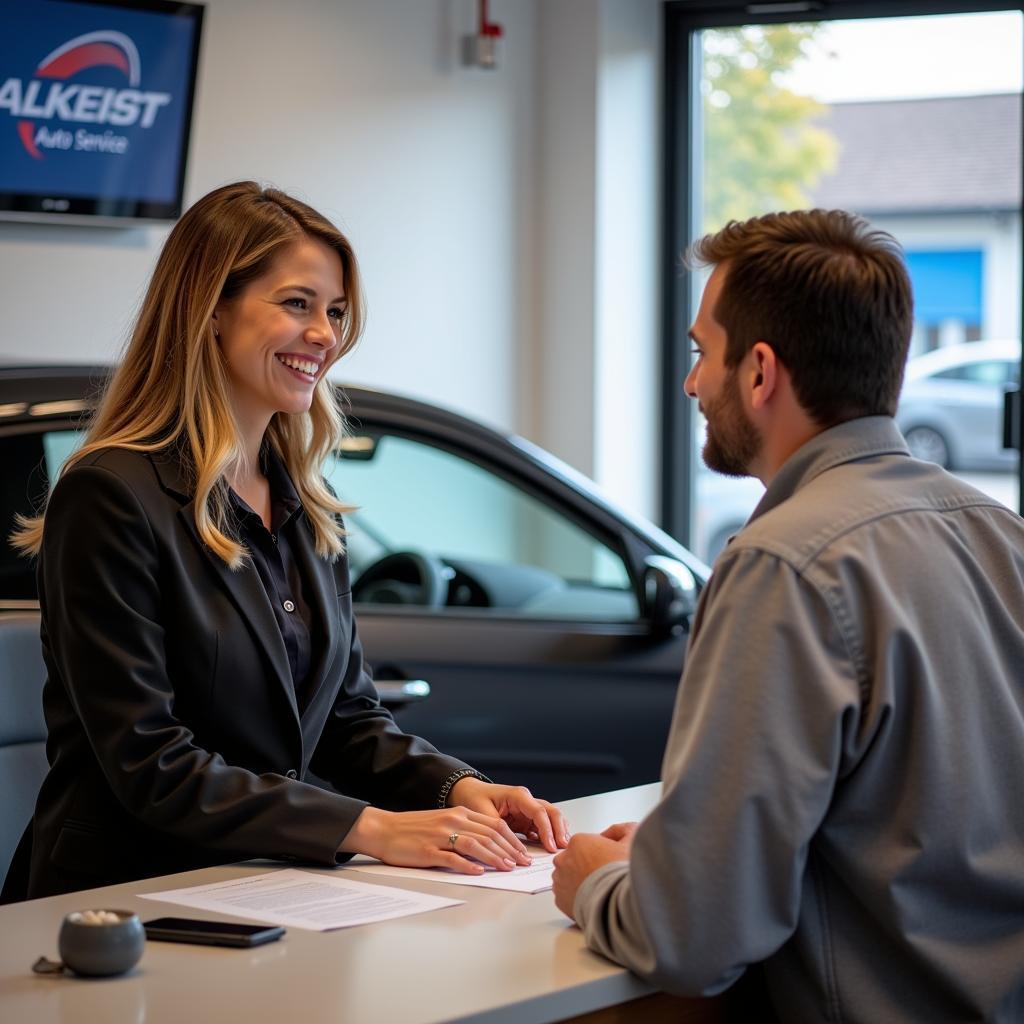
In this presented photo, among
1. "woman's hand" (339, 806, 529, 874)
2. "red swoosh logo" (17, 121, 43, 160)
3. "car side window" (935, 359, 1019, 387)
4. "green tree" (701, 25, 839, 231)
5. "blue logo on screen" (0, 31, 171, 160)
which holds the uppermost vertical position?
"green tree" (701, 25, 839, 231)

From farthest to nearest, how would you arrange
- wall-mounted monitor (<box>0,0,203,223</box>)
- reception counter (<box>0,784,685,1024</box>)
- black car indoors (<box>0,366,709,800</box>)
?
wall-mounted monitor (<box>0,0,203,223</box>)
black car indoors (<box>0,366,709,800</box>)
reception counter (<box>0,784,685,1024</box>)

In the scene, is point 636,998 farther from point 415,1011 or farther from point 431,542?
point 431,542

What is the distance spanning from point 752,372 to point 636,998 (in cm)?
57

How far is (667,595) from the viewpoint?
324 centimetres

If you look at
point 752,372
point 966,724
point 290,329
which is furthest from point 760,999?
point 290,329

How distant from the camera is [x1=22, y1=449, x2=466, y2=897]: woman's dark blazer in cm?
179

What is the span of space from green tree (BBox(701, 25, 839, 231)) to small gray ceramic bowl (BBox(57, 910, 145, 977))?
4586 mm

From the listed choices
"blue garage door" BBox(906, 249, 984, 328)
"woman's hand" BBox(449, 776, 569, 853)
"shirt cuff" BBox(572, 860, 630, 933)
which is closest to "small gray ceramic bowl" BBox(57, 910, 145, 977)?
"shirt cuff" BBox(572, 860, 630, 933)

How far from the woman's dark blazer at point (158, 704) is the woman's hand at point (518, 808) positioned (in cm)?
5

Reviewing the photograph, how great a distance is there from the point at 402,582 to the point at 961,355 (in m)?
2.73

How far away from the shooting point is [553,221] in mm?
5594

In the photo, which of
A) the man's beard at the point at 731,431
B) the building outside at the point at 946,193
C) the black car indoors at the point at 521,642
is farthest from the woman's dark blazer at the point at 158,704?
the building outside at the point at 946,193

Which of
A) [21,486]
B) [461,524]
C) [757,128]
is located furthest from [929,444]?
[21,486]

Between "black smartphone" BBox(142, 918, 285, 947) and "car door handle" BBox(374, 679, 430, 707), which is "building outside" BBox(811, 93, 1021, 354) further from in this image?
"black smartphone" BBox(142, 918, 285, 947)
